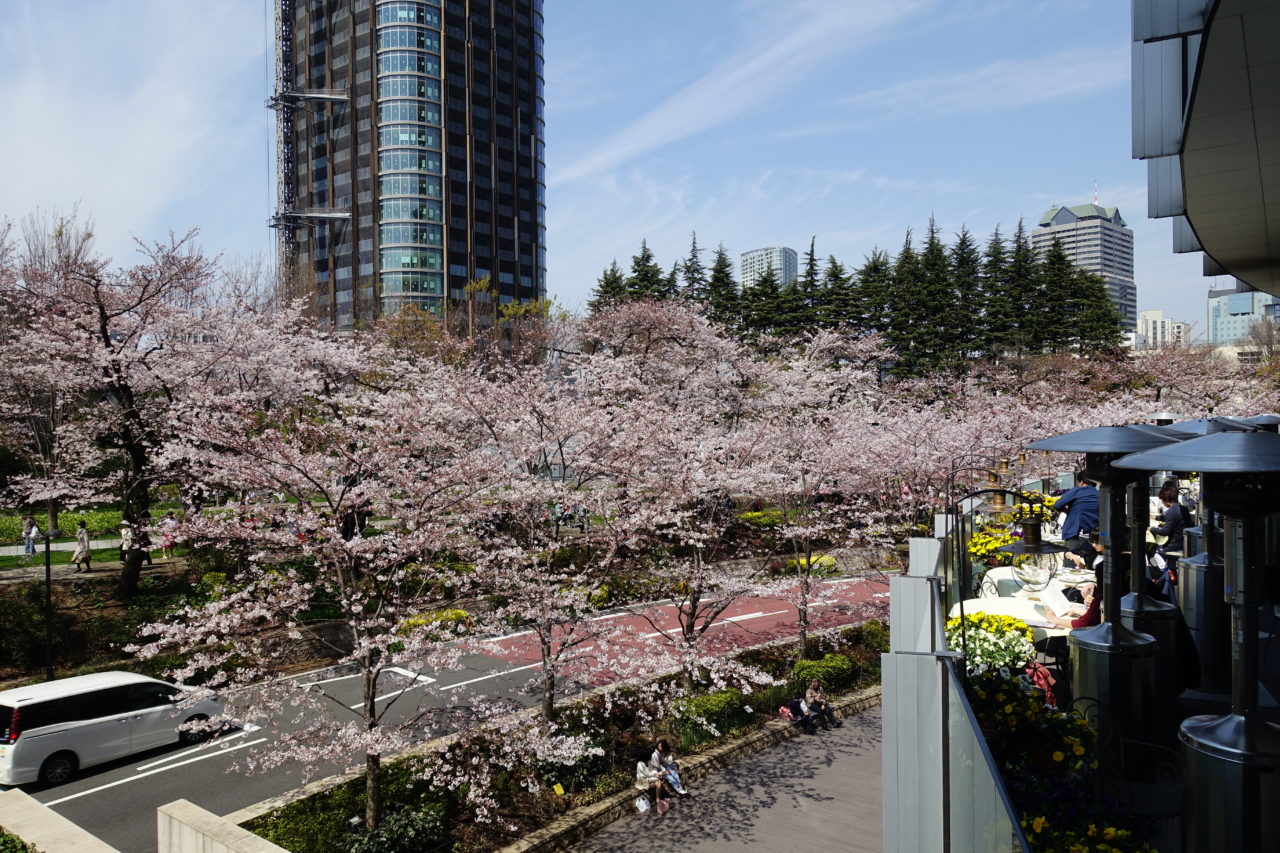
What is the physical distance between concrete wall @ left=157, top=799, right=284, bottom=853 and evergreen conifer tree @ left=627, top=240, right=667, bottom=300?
4404 cm

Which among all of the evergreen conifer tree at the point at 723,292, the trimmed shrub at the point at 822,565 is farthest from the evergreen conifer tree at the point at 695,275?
the trimmed shrub at the point at 822,565

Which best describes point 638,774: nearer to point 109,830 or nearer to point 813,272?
point 109,830

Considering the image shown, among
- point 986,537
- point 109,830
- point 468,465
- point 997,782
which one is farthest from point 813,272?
point 997,782

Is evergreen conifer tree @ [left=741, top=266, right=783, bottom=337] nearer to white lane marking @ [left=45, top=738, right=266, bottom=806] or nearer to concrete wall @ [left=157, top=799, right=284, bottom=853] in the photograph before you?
white lane marking @ [left=45, top=738, right=266, bottom=806]

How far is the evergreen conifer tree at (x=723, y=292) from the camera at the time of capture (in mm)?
52156

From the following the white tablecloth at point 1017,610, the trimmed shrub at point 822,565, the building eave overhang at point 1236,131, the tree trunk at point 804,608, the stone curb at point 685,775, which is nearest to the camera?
the building eave overhang at point 1236,131

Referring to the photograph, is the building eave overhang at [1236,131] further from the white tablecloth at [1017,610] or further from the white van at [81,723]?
the white van at [81,723]

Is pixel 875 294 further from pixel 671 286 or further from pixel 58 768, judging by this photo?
pixel 58 768

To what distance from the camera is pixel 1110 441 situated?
665cm

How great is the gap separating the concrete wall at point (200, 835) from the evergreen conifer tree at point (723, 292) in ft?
146

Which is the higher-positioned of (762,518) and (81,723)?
(762,518)

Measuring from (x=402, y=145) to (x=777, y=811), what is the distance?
272 feet

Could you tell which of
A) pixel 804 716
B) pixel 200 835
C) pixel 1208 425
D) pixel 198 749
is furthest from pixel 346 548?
pixel 1208 425

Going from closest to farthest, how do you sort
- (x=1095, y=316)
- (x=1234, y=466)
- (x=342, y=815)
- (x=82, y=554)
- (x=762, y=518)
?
(x=1234, y=466) < (x=342, y=815) < (x=82, y=554) < (x=762, y=518) < (x=1095, y=316)
